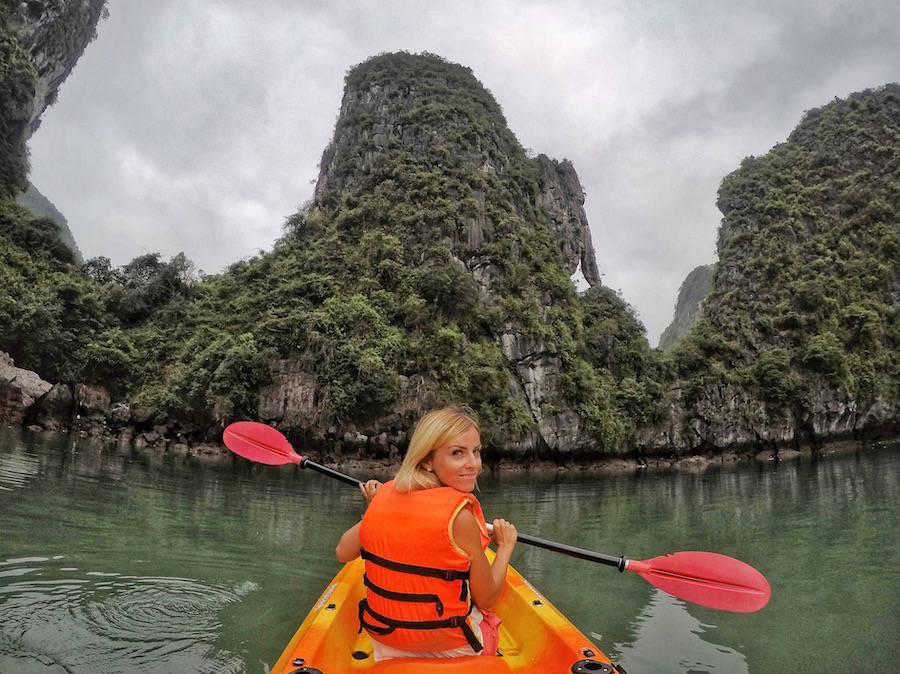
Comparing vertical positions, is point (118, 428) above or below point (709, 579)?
below

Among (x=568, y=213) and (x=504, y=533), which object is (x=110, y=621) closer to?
(x=504, y=533)

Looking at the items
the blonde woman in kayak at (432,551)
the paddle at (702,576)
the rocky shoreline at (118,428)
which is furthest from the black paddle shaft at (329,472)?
the rocky shoreline at (118,428)

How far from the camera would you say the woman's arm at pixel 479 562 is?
5.08 ft

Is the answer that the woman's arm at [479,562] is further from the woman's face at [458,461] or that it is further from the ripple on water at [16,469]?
the ripple on water at [16,469]

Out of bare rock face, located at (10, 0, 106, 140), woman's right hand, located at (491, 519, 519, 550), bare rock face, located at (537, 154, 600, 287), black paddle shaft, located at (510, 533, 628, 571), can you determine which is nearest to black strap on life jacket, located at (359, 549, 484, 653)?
woman's right hand, located at (491, 519, 519, 550)

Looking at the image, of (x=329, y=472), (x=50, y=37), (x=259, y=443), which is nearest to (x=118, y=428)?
(x=259, y=443)

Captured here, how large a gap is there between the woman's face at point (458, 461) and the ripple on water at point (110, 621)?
1.61 metres

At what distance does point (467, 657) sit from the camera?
1633 mm

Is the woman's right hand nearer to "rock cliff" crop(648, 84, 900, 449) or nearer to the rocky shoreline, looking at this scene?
the rocky shoreline

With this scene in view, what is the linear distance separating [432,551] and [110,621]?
2.33m

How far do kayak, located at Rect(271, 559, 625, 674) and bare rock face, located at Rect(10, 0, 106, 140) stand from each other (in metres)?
30.5

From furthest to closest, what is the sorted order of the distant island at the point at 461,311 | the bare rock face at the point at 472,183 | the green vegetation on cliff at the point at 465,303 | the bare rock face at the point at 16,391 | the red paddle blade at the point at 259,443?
1. the bare rock face at the point at 472,183
2. the green vegetation on cliff at the point at 465,303
3. the distant island at the point at 461,311
4. the bare rock face at the point at 16,391
5. the red paddle blade at the point at 259,443

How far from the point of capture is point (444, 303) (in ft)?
71.5

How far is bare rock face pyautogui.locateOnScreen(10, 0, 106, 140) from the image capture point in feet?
77.4
